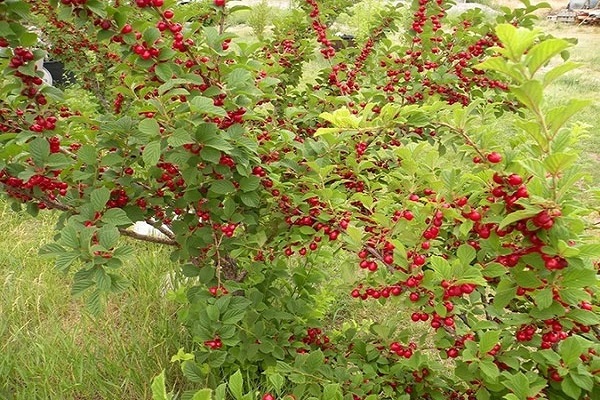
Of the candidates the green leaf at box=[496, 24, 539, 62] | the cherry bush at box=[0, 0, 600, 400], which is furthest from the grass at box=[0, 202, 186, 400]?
the green leaf at box=[496, 24, 539, 62]

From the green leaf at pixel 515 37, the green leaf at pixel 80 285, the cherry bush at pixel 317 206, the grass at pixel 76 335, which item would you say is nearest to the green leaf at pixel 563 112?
the cherry bush at pixel 317 206

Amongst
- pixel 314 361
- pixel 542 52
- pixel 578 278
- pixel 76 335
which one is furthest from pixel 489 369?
pixel 76 335

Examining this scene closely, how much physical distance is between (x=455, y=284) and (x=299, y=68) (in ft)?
6.85

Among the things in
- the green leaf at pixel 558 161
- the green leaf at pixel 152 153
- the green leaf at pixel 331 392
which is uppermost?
the green leaf at pixel 558 161

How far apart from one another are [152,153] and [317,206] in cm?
54

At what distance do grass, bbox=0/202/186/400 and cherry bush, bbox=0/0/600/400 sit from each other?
42 cm

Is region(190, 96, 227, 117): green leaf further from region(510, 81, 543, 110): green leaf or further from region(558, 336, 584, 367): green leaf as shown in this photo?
region(558, 336, 584, 367): green leaf

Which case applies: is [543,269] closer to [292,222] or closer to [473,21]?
[292,222]

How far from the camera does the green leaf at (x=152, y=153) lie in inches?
58.9

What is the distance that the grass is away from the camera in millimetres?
2465

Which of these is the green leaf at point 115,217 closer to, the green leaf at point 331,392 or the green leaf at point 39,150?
the green leaf at point 39,150

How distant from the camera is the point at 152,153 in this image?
1.50 metres

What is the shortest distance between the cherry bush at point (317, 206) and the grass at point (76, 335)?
16.7 inches

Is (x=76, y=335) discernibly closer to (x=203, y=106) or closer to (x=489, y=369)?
(x=203, y=106)
